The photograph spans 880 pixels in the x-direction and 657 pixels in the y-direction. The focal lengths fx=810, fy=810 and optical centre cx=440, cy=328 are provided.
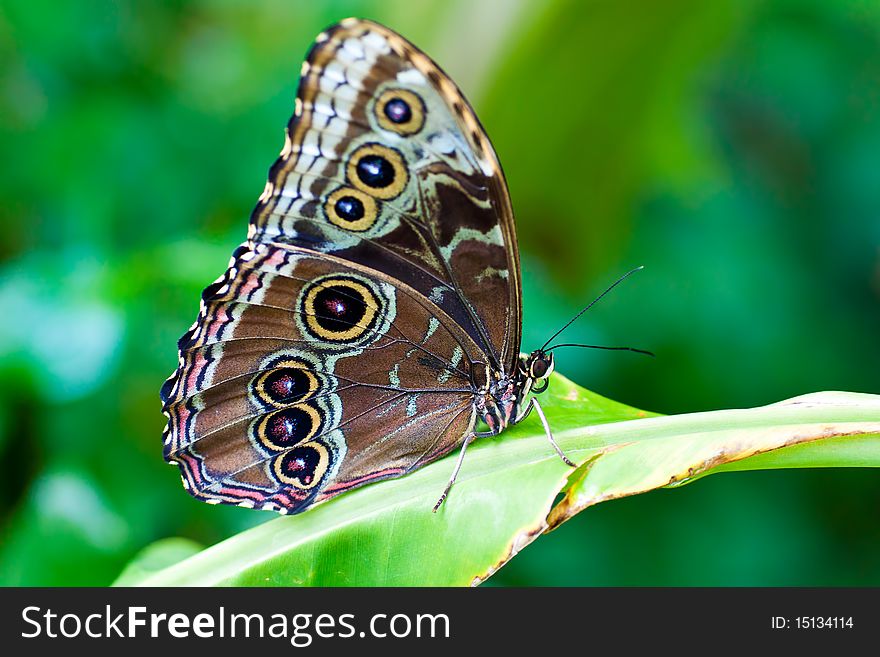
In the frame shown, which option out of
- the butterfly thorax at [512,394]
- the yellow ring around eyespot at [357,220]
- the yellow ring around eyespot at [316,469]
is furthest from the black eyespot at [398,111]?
the yellow ring around eyespot at [316,469]

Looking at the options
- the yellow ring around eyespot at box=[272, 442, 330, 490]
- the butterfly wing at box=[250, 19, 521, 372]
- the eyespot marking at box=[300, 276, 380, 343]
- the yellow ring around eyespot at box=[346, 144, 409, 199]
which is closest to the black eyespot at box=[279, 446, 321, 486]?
the yellow ring around eyespot at box=[272, 442, 330, 490]

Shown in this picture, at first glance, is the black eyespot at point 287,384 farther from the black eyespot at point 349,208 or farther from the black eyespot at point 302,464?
the black eyespot at point 349,208

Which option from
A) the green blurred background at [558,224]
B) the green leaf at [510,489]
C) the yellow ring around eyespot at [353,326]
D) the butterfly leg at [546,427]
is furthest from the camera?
the green blurred background at [558,224]

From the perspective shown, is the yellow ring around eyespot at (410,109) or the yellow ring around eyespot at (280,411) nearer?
the yellow ring around eyespot at (410,109)

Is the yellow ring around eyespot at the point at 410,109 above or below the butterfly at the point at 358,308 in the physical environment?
above

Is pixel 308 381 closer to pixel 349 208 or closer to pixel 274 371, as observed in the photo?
pixel 274 371
